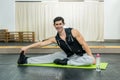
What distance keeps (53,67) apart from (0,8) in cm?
545

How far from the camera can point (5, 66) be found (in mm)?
4680

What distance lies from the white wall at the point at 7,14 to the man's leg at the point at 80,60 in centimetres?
515

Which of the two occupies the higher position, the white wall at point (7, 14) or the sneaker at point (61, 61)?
the white wall at point (7, 14)

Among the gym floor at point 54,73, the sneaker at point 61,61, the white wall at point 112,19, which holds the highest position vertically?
the white wall at point 112,19

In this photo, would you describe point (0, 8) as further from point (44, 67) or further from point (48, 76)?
point (48, 76)

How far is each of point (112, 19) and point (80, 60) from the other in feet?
16.5

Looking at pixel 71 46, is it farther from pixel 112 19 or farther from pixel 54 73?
pixel 112 19

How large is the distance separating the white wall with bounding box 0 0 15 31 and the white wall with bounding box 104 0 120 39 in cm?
328

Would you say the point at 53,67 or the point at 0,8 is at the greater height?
the point at 0,8

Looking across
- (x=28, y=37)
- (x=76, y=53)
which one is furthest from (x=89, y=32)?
(x=76, y=53)

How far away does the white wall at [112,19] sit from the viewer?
9.05 m

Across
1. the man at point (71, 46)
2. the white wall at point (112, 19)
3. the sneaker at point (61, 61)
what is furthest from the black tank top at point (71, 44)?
the white wall at point (112, 19)

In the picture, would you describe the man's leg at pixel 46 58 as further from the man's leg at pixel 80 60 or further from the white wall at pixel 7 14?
the white wall at pixel 7 14

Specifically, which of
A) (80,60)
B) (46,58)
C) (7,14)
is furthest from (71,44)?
(7,14)
